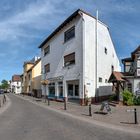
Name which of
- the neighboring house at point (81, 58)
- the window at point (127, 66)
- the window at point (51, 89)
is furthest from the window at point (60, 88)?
the window at point (127, 66)

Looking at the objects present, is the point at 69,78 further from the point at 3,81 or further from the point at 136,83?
the point at 3,81

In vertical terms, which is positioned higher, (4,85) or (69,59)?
(69,59)

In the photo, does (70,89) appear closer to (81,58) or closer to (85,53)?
(81,58)

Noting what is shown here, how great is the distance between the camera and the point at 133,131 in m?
11.9

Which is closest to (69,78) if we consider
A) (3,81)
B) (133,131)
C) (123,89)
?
(123,89)

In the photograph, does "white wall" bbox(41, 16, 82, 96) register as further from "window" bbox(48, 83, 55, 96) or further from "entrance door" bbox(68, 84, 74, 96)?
"entrance door" bbox(68, 84, 74, 96)

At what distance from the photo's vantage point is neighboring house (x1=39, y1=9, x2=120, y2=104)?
29.3 m

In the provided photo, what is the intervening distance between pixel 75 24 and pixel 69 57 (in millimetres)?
3969

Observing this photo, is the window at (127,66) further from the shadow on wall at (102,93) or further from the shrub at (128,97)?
the shrub at (128,97)

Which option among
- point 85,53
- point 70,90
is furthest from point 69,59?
point 70,90

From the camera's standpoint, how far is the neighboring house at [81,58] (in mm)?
29266

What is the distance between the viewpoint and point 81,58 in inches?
1151

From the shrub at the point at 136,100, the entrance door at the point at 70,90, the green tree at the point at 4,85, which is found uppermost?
the green tree at the point at 4,85

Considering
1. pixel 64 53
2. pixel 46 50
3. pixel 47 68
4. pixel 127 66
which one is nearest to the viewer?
pixel 64 53
